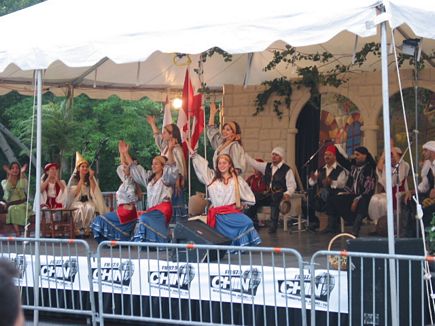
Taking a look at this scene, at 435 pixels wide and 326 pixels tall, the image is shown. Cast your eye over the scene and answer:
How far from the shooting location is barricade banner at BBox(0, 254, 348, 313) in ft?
23.0

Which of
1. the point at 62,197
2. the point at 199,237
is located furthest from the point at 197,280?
the point at 62,197

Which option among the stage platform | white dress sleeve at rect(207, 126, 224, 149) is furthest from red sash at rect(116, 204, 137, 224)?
white dress sleeve at rect(207, 126, 224, 149)

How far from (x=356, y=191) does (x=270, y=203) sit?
1430mm

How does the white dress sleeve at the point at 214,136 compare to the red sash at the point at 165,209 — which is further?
the white dress sleeve at the point at 214,136

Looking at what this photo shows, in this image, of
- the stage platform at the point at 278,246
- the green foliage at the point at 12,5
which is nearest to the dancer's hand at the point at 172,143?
the stage platform at the point at 278,246

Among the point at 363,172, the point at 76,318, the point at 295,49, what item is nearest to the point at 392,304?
the point at 76,318

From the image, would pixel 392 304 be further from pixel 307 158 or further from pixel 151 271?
pixel 307 158

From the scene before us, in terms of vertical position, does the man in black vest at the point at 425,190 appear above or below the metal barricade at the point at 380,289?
above

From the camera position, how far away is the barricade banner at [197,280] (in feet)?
23.0

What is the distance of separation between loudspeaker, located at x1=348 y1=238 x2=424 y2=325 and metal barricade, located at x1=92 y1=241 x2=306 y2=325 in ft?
1.49

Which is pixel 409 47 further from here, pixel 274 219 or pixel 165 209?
pixel 274 219

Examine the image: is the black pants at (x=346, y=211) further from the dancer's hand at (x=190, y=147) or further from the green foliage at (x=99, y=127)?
the green foliage at (x=99, y=127)

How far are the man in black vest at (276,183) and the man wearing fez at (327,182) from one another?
50 centimetres

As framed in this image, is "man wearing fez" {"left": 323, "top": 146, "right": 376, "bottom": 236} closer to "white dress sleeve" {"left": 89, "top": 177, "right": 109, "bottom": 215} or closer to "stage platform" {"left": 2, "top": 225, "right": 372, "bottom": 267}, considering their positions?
"stage platform" {"left": 2, "top": 225, "right": 372, "bottom": 267}
